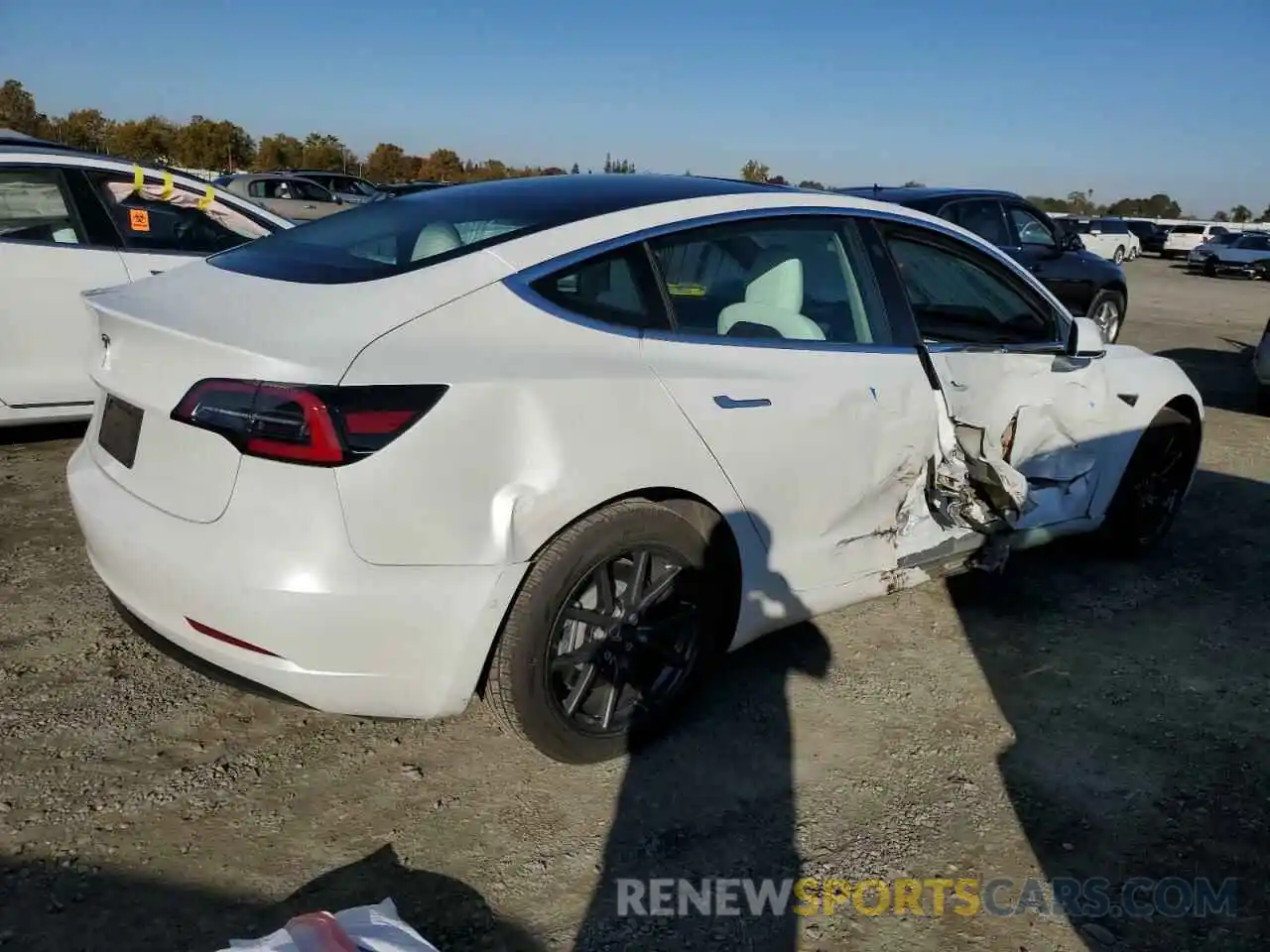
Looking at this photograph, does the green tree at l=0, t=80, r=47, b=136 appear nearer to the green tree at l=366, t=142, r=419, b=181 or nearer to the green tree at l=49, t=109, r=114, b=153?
the green tree at l=49, t=109, r=114, b=153

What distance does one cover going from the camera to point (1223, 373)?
10883 millimetres

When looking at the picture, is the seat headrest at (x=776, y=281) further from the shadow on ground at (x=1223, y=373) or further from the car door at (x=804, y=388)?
the shadow on ground at (x=1223, y=373)

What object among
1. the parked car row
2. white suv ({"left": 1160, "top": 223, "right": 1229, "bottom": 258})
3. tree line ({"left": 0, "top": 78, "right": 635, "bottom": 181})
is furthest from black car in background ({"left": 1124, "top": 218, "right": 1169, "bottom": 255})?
tree line ({"left": 0, "top": 78, "right": 635, "bottom": 181})

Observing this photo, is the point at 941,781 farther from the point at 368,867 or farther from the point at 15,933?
the point at 15,933

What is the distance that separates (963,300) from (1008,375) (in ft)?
1.22

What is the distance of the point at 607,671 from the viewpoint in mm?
2840

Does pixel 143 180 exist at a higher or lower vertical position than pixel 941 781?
higher

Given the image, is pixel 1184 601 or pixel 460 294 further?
pixel 1184 601

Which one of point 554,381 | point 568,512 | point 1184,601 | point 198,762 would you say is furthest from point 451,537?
point 1184,601

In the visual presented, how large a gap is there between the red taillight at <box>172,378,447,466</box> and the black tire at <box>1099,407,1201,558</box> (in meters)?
3.43

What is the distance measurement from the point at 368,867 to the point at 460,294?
1.42 m

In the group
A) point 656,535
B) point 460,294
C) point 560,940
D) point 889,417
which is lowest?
point 560,940

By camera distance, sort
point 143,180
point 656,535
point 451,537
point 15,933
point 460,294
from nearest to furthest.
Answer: point 15,933 < point 451,537 < point 460,294 < point 656,535 < point 143,180

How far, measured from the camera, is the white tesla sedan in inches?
90.7
